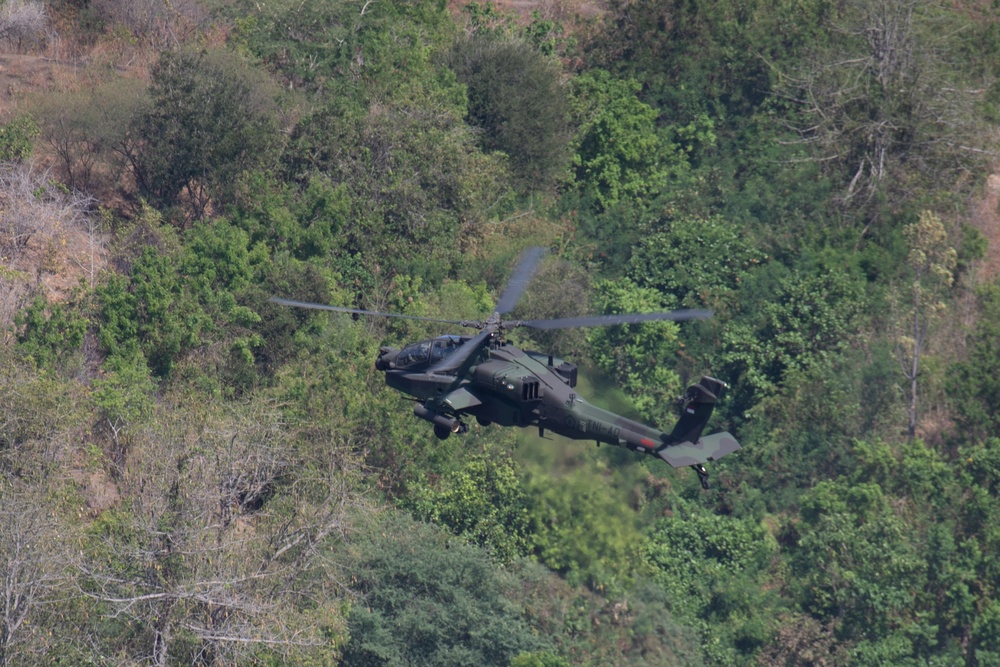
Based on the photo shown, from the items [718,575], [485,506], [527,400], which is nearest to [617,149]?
[718,575]

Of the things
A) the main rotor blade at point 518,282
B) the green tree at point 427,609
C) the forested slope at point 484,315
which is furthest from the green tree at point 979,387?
the main rotor blade at point 518,282

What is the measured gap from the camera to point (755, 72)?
64.9m

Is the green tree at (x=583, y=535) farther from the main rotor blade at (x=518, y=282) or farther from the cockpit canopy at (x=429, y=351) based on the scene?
the main rotor blade at (x=518, y=282)

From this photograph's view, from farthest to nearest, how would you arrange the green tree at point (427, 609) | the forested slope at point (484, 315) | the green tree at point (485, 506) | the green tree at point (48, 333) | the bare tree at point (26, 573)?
the green tree at point (485, 506), the green tree at point (48, 333), the green tree at point (427, 609), the forested slope at point (484, 315), the bare tree at point (26, 573)

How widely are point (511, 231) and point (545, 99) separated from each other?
5.51 metres

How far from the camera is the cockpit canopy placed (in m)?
35.0

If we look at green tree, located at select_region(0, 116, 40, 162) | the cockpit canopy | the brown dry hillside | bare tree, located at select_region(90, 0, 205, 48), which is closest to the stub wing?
the cockpit canopy

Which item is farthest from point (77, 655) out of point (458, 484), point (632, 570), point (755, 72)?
point (755, 72)

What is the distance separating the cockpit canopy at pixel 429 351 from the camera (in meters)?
35.0

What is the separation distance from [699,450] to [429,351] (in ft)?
18.3

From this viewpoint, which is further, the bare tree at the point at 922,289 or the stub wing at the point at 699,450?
the bare tree at the point at 922,289

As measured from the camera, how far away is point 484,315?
5244 centimetres

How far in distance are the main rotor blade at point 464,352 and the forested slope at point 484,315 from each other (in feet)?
14.2

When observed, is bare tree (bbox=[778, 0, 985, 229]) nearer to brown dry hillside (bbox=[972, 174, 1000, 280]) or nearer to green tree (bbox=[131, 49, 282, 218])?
brown dry hillside (bbox=[972, 174, 1000, 280])
